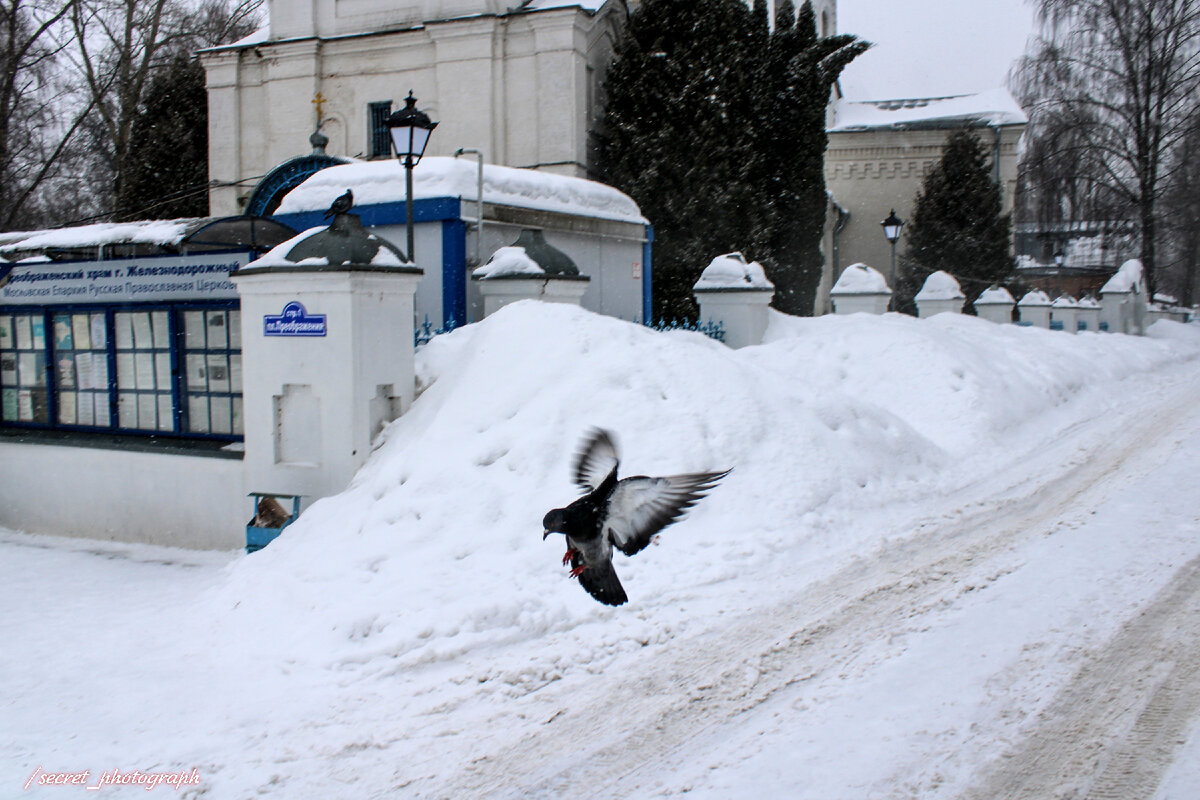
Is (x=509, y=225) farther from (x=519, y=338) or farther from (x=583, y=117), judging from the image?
(x=583, y=117)

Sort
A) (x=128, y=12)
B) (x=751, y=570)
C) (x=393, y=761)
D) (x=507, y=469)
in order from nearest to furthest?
(x=393, y=761)
(x=751, y=570)
(x=507, y=469)
(x=128, y=12)

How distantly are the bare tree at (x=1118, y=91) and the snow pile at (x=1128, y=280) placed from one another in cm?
320

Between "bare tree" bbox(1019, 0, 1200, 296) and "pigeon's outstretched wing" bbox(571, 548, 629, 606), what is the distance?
115 ft

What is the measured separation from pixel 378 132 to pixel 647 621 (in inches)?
757

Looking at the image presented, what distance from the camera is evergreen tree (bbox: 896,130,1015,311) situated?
30406 millimetres

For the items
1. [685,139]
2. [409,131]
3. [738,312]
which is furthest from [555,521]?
[685,139]

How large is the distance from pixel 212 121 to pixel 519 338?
1815cm

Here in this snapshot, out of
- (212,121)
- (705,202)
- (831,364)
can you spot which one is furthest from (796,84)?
(212,121)

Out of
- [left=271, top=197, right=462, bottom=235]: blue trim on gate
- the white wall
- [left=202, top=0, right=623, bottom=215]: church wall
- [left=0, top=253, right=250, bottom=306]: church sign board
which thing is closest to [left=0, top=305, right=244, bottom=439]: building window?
[left=0, top=253, right=250, bottom=306]: church sign board

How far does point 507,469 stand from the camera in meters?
7.29

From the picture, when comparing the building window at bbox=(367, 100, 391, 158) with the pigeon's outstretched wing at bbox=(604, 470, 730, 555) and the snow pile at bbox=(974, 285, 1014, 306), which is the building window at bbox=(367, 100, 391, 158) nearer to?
the snow pile at bbox=(974, 285, 1014, 306)

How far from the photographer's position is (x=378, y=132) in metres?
22.7

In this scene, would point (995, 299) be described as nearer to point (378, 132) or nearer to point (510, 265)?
point (378, 132)

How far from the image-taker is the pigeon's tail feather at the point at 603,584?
3.54 metres
